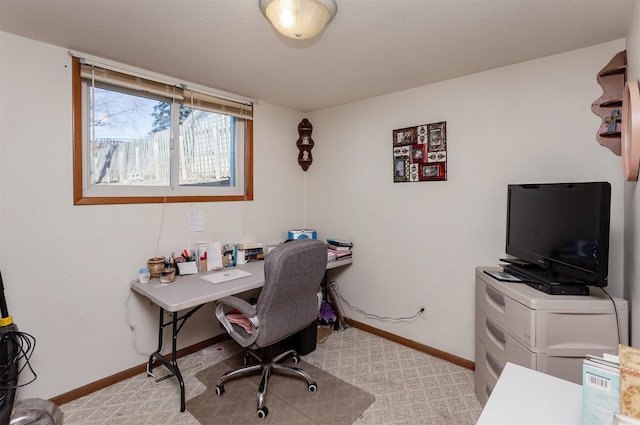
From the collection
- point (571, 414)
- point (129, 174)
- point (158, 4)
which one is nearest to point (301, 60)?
point (158, 4)

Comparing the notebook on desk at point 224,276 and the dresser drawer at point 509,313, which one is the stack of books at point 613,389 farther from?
the notebook on desk at point 224,276

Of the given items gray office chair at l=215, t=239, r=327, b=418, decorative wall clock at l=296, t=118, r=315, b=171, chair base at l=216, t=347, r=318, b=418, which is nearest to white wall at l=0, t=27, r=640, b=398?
decorative wall clock at l=296, t=118, r=315, b=171

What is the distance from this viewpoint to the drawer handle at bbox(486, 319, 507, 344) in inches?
68.4

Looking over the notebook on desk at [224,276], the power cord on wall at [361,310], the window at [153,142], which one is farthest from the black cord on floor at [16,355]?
the power cord on wall at [361,310]

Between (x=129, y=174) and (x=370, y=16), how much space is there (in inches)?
78.0

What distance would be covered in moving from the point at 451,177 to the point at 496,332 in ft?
3.85

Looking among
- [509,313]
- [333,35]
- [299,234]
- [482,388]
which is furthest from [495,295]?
[299,234]

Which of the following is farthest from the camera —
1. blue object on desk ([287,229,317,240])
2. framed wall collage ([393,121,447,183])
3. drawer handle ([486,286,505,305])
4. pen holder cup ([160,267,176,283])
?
blue object on desk ([287,229,317,240])

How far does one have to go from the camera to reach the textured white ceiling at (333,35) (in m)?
1.50

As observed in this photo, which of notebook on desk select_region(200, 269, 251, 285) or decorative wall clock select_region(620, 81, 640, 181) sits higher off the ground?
decorative wall clock select_region(620, 81, 640, 181)

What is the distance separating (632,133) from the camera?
1.24 metres

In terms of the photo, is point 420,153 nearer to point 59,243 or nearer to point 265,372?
point 265,372

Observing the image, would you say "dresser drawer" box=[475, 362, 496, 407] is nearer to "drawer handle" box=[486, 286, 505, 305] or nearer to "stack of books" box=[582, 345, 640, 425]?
"drawer handle" box=[486, 286, 505, 305]

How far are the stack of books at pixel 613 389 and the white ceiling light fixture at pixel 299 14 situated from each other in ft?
5.26
